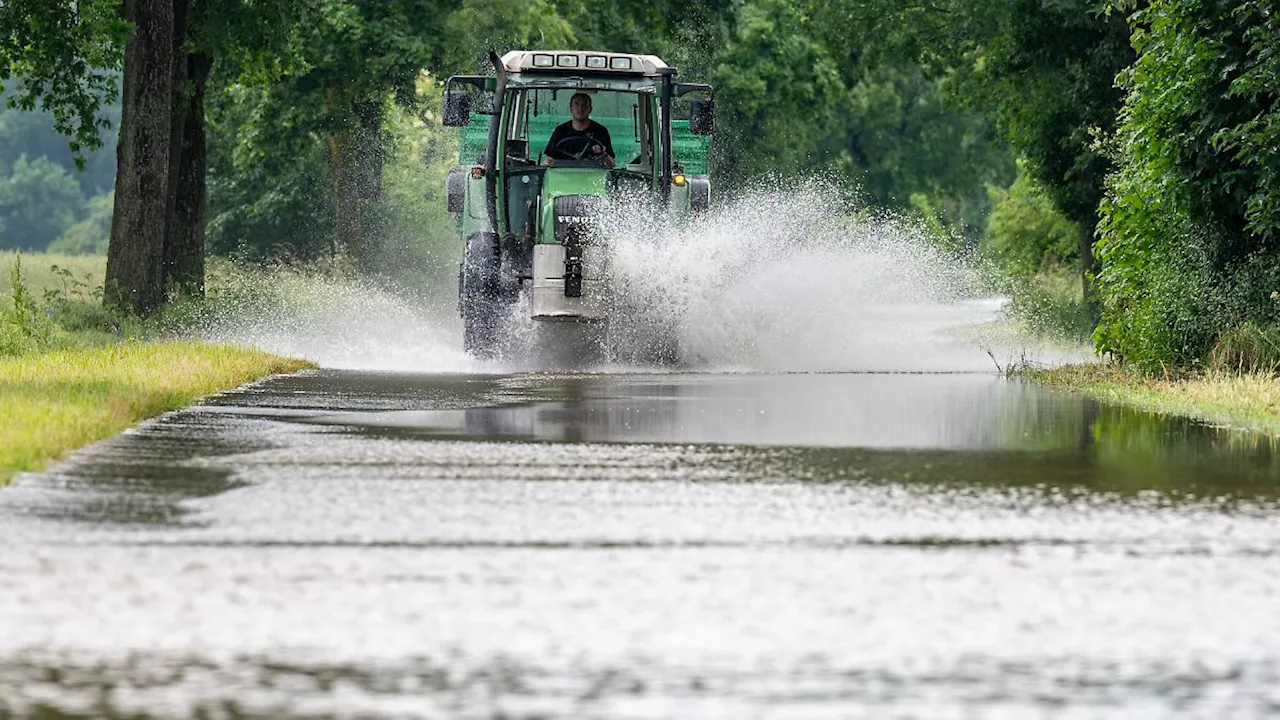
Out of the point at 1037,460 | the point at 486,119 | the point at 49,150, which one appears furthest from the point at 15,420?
the point at 49,150

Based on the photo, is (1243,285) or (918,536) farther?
(1243,285)

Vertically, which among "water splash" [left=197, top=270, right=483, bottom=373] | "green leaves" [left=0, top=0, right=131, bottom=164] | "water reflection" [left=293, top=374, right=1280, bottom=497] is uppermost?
"green leaves" [left=0, top=0, right=131, bottom=164]

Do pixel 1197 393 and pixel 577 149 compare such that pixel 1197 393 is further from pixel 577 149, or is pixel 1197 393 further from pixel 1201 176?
pixel 577 149

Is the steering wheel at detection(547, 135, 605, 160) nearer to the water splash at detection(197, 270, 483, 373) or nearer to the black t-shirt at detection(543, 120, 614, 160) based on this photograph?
the black t-shirt at detection(543, 120, 614, 160)

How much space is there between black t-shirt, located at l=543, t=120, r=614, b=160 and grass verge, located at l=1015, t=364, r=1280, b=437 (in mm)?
4835

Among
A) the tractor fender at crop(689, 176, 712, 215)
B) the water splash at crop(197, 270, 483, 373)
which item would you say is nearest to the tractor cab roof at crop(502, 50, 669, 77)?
the tractor fender at crop(689, 176, 712, 215)

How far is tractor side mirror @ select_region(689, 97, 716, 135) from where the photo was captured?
79.5 feet

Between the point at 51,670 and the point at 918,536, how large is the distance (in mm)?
3956

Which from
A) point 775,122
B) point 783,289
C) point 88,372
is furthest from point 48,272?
point 88,372

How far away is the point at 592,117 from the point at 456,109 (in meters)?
1.82

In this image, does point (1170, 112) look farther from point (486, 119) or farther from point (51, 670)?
point (51, 670)

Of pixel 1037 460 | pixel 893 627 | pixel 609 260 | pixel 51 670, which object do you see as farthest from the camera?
pixel 609 260

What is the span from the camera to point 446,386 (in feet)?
66.3

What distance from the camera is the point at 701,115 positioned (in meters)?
24.3
